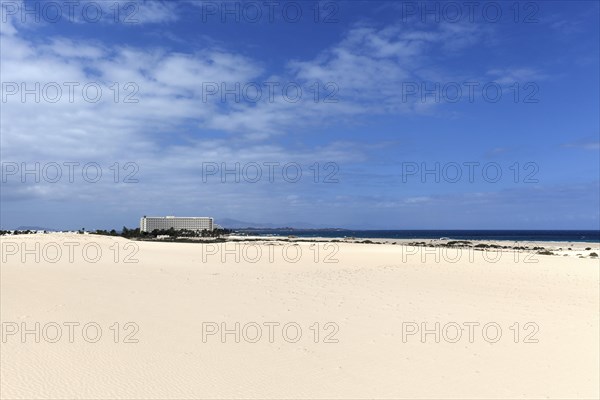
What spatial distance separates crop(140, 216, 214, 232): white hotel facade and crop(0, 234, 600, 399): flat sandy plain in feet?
354

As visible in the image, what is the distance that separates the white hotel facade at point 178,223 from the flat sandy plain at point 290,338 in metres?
108

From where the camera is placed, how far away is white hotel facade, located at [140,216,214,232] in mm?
121438

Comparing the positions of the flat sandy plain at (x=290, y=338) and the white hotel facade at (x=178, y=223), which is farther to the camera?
the white hotel facade at (x=178, y=223)

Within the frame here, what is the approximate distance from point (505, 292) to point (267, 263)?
43.9 feet

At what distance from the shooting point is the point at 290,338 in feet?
30.3

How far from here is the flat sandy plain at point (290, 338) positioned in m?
6.76

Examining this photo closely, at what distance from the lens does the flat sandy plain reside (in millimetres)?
6762

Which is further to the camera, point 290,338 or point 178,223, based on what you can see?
point 178,223

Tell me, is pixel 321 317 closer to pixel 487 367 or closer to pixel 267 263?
pixel 487 367

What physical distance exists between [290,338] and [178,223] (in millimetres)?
131910

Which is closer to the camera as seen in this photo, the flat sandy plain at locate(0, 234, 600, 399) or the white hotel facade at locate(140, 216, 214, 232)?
the flat sandy plain at locate(0, 234, 600, 399)

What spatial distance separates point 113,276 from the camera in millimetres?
17281

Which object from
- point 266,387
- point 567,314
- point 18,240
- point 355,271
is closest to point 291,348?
point 266,387

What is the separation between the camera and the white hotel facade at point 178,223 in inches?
4781
